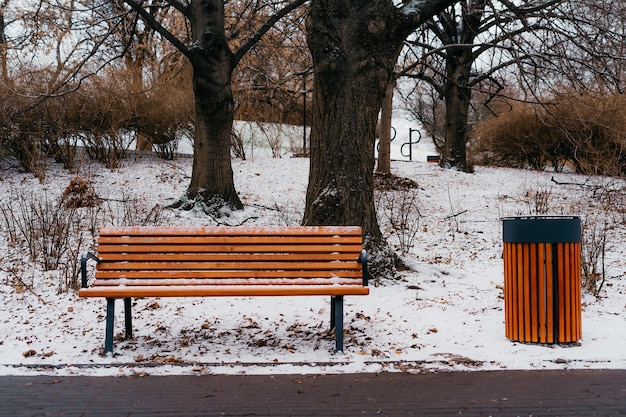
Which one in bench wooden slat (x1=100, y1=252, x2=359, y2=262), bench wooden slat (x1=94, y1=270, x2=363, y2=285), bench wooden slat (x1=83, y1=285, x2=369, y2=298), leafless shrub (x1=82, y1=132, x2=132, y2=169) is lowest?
bench wooden slat (x1=83, y1=285, x2=369, y2=298)

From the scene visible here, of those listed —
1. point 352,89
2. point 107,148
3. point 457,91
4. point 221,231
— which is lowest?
point 221,231

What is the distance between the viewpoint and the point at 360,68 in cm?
696

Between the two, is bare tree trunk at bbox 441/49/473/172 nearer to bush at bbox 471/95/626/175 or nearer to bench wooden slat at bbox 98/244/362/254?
bush at bbox 471/95/626/175

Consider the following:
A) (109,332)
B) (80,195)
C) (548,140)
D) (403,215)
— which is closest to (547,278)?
(109,332)

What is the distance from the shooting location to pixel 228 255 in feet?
16.9

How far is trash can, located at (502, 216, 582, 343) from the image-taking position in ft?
15.6

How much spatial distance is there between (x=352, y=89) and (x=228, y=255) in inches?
109

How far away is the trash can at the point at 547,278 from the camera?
4750mm

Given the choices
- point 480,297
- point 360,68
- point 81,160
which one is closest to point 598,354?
point 480,297

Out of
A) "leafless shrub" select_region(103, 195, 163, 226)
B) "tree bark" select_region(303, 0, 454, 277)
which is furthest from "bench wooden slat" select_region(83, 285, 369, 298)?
"leafless shrub" select_region(103, 195, 163, 226)

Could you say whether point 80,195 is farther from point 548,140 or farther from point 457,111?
point 548,140

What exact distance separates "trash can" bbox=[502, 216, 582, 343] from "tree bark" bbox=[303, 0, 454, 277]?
7.74ft

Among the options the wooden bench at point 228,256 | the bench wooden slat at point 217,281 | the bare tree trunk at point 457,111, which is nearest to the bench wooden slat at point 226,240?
the wooden bench at point 228,256

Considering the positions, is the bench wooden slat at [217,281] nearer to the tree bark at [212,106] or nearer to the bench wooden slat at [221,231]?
the bench wooden slat at [221,231]
